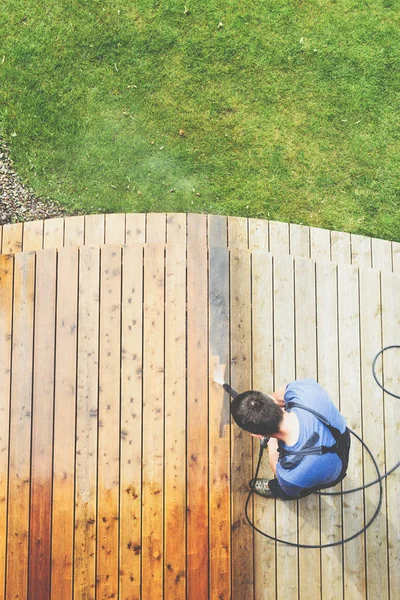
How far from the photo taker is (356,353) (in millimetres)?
4027

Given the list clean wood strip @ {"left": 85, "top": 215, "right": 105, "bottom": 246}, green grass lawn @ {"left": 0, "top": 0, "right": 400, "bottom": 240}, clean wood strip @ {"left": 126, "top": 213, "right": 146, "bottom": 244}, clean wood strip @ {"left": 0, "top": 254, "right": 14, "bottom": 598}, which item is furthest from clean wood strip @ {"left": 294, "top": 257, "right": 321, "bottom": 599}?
clean wood strip @ {"left": 0, "top": 254, "right": 14, "bottom": 598}

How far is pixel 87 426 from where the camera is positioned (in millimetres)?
3719

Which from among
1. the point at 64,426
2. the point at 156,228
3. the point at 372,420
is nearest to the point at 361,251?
the point at 372,420

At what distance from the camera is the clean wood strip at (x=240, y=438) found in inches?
140

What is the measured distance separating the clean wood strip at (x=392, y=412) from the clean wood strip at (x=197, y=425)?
58.8 inches

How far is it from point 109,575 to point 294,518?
1.45m

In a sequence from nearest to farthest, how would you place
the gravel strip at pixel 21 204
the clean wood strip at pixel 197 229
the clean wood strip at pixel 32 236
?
the clean wood strip at pixel 197 229 → the clean wood strip at pixel 32 236 → the gravel strip at pixel 21 204

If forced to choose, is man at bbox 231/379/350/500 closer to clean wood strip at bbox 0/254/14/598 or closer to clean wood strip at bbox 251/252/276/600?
clean wood strip at bbox 251/252/276/600

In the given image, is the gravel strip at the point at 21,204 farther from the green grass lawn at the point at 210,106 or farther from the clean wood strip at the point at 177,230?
the clean wood strip at the point at 177,230

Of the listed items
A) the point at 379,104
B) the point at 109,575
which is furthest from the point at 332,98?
the point at 109,575

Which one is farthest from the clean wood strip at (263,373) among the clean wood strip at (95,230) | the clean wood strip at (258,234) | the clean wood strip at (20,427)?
the clean wood strip at (20,427)

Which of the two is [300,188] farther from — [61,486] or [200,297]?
[61,486]

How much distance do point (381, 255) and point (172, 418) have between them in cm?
249

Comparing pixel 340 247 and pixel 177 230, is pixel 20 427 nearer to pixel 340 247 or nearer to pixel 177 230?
pixel 177 230
